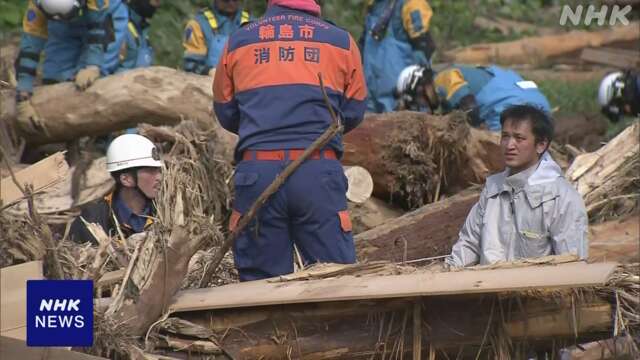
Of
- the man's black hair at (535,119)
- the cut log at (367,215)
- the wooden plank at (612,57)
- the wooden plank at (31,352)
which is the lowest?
the wooden plank at (31,352)

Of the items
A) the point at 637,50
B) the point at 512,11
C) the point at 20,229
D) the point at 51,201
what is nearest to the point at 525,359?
the point at 20,229

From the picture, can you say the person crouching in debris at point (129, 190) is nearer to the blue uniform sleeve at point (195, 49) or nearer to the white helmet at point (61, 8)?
the white helmet at point (61, 8)

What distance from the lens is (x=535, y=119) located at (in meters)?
6.35

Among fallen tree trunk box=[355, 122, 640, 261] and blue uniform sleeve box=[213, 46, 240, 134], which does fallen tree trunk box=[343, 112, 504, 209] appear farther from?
blue uniform sleeve box=[213, 46, 240, 134]

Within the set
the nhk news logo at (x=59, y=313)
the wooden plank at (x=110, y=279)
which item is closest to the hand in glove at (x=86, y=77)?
the wooden plank at (x=110, y=279)

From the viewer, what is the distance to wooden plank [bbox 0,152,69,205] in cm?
513

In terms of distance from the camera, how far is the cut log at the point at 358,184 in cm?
862

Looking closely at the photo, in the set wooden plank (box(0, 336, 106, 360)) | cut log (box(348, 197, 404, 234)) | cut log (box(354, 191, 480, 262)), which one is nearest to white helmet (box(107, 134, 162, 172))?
cut log (box(354, 191, 480, 262))

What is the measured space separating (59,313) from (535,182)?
8.12 ft

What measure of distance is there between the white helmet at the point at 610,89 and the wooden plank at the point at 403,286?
6.27 m

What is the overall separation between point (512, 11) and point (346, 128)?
436 inches

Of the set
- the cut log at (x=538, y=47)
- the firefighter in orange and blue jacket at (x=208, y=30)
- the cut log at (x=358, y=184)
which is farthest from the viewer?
the cut log at (x=538, y=47)

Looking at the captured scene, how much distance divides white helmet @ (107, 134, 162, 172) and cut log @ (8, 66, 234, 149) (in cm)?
89

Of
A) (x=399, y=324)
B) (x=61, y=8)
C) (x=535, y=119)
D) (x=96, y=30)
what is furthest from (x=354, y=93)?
(x=96, y=30)
